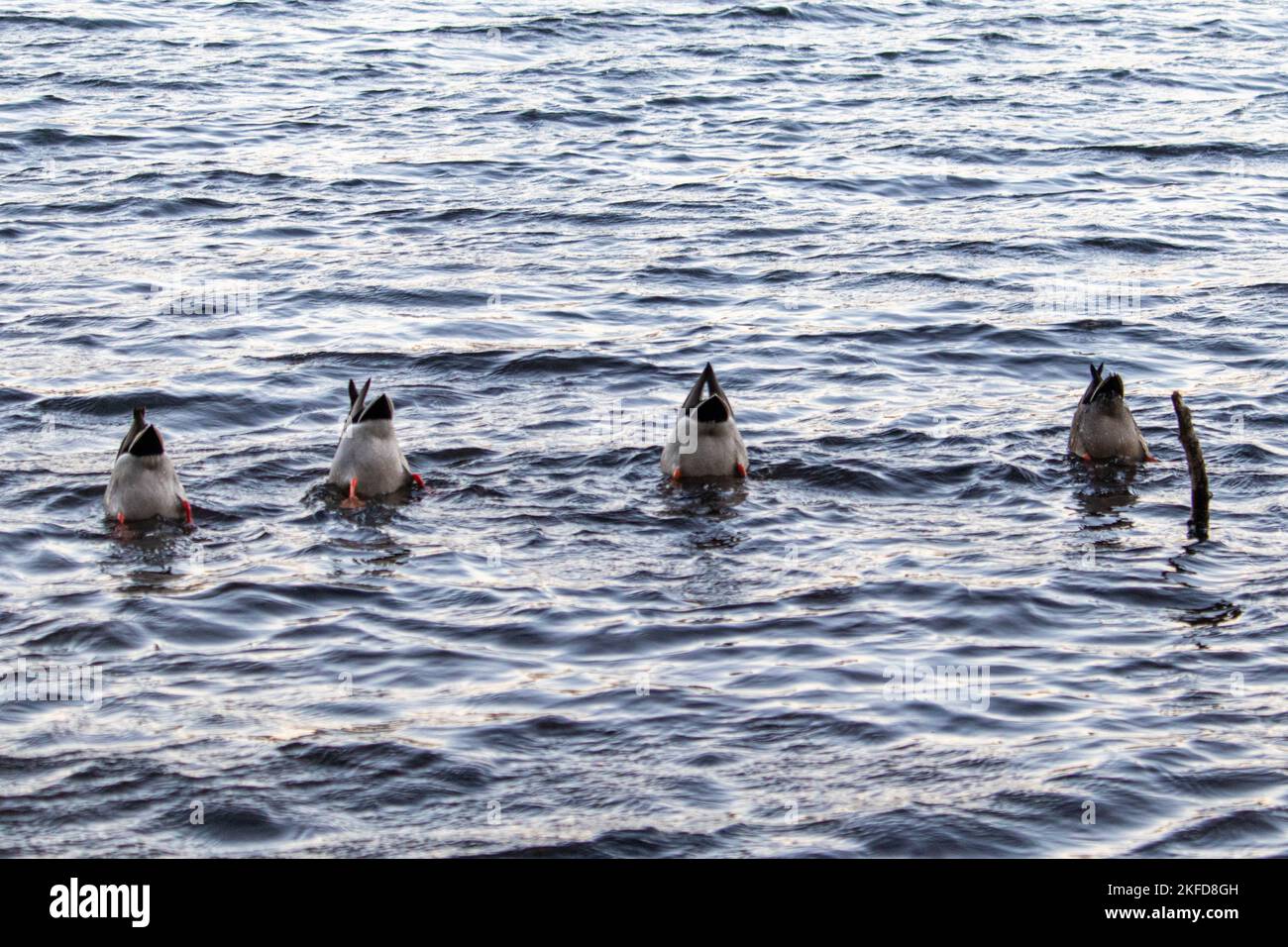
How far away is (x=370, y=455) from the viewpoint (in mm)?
12695

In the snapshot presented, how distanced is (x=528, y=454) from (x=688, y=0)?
77.0 ft

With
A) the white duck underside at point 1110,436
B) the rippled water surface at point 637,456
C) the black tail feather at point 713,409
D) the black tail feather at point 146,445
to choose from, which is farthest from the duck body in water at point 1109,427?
the black tail feather at point 146,445

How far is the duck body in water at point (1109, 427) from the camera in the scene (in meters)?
13.5

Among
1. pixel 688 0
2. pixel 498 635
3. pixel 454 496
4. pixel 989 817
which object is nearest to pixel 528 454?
pixel 454 496

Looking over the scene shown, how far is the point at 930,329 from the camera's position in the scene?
57.9 feet

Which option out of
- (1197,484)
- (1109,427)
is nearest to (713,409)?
(1109,427)

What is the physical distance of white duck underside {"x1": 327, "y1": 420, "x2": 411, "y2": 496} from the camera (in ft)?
41.7

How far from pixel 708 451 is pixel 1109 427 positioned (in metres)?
3.06

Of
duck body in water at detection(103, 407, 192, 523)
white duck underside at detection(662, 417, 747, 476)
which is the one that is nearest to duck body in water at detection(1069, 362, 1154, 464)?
white duck underside at detection(662, 417, 747, 476)

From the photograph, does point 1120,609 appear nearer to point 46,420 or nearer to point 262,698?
point 262,698

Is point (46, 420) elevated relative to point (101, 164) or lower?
lower

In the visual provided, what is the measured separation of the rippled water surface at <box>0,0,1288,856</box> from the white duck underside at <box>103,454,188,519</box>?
212 mm

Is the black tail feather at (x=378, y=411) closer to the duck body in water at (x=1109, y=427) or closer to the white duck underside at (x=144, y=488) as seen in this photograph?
the white duck underside at (x=144, y=488)

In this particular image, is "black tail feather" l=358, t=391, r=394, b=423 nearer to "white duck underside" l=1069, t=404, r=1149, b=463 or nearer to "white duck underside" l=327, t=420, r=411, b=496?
"white duck underside" l=327, t=420, r=411, b=496
